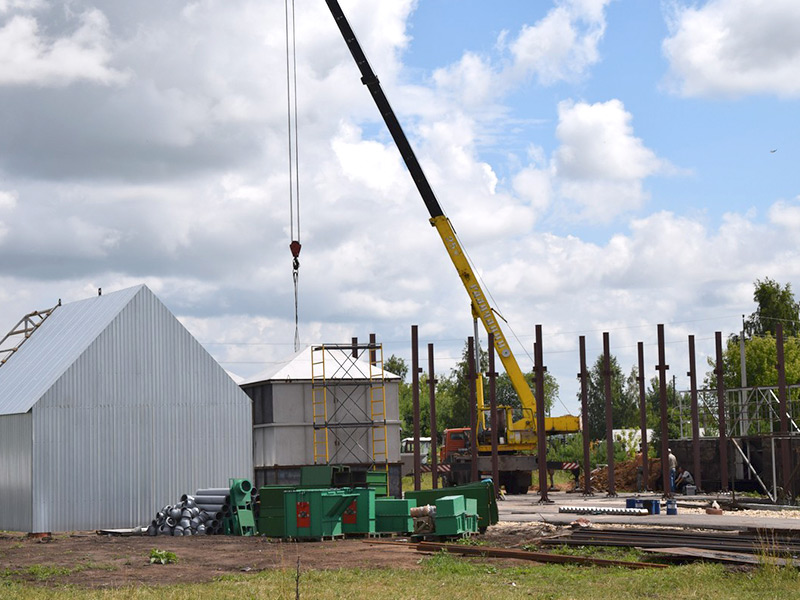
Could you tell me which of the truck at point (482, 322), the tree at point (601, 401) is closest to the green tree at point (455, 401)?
the tree at point (601, 401)

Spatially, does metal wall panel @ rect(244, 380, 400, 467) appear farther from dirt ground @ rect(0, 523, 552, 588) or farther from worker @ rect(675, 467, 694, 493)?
worker @ rect(675, 467, 694, 493)

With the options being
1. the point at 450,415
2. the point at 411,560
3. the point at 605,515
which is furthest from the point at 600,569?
the point at 450,415

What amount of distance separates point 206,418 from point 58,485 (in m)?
4.49

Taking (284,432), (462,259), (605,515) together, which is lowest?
(605,515)

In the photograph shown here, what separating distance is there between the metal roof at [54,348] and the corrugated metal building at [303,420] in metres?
5.23

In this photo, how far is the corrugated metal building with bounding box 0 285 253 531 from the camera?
2972 cm

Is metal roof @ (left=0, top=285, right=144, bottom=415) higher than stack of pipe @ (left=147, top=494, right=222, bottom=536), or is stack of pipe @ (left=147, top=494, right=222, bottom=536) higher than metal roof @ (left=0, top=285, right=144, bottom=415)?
metal roof @ (left=0, top=285, right=144, bottom=415)

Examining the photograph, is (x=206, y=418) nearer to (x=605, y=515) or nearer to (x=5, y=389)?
(x=5, y=389)

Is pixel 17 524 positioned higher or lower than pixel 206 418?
lower

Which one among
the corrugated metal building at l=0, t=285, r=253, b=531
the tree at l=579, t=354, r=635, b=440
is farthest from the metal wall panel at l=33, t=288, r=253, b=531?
the tree at l=579, t=354, r=635, b=440

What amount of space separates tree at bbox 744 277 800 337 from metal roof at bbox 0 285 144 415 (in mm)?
59130

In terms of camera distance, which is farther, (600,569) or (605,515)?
(605,515)

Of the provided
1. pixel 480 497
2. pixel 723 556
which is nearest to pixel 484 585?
pixel 723 556

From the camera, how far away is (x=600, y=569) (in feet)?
59.4
